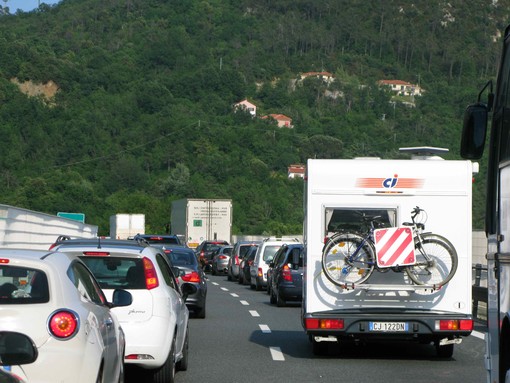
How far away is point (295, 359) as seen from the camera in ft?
47.8

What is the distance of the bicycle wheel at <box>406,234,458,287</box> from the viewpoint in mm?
14531

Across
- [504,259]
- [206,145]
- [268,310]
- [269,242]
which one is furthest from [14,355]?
[206,145]

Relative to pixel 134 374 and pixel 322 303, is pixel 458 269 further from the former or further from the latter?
pixel 134 374

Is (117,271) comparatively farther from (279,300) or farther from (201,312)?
(279,300)

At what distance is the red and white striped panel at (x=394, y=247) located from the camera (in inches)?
563

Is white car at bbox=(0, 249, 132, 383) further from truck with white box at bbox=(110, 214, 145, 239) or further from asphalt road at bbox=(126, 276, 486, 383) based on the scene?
truck with white box at bbox=(110, 214, 145, 239)

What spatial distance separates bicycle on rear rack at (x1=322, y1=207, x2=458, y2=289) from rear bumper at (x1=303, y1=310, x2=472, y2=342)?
37cm

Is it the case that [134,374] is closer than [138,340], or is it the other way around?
[138,340]

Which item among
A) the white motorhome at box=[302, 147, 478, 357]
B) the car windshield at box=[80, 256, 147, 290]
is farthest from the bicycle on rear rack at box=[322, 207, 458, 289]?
the car windshield at box=[80, 256, 147, 290]

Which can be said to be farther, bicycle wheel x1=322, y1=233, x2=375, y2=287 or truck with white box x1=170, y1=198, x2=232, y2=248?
truck with white box x1=170, y1=198, x2=232, y2=248

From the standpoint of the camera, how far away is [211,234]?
190 feet

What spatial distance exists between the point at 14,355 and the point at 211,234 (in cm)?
5091

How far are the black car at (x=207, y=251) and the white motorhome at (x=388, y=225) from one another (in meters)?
36.5

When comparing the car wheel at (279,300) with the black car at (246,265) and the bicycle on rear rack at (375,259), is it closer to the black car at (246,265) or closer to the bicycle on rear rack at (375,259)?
the bicycle on rear rack at (375,259)
